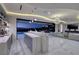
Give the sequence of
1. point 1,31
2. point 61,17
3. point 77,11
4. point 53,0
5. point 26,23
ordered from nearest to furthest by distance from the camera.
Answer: point 53,0, point 26,23, point 77,11, point 61,17, point 1,31

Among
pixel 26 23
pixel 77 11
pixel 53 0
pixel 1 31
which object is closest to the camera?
pixel 53 0

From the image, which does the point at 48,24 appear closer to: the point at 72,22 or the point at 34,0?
the point at 72,22

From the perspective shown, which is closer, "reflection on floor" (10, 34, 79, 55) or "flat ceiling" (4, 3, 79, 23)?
"flat ceiling" (4, 3, 79, 23)

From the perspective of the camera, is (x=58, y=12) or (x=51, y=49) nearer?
(x=58, y=12)

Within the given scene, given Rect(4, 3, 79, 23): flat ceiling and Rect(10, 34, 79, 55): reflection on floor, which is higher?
Rect(4, 3, 79, 23): flat ceiling

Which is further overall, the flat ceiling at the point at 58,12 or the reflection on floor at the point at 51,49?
the reflection on floor at the point at 51,49

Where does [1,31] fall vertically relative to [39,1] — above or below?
below

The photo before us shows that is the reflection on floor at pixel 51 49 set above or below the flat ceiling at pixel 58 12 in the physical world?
below

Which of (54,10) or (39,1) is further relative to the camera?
(54,10)

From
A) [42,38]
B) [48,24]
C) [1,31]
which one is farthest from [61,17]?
[1,31]

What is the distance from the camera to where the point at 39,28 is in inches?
174

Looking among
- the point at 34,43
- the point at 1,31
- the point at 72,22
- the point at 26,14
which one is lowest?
the point at 34,43

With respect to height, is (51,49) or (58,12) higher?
(58,12)

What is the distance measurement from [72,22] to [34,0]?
1.78 meters
